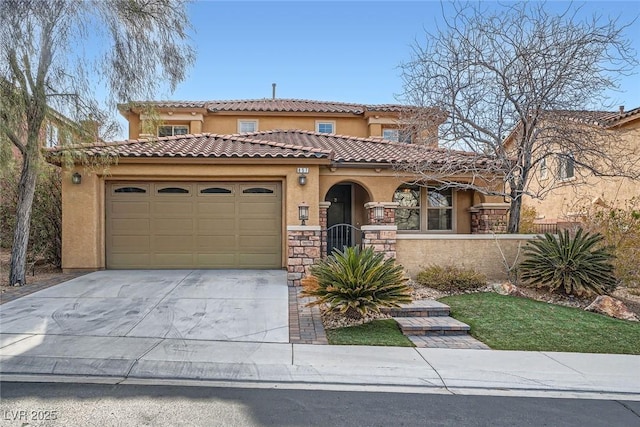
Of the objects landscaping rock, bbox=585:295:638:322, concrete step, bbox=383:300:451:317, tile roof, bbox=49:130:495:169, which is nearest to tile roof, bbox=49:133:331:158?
tile roof, bbox=49:130:495:169

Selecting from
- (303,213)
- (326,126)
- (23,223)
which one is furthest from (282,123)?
(23,223)

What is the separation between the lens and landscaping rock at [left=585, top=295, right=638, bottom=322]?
314 inches

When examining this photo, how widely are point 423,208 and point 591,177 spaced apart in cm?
889

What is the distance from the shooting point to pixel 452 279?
9.84 meters

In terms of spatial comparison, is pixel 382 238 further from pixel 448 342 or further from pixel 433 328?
pixel 448 342

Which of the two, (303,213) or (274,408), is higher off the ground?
(303,213)

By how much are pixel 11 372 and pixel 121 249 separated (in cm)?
695

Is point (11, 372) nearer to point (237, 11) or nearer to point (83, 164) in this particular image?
point (83, 164)

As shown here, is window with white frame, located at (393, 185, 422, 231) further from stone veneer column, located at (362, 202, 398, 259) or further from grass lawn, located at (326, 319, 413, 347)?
grass lawn, located at (326, 319, 413, 347)

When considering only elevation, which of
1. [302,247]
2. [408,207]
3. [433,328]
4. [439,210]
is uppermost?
[408,207]

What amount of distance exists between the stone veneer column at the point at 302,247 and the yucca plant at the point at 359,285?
3.16 m

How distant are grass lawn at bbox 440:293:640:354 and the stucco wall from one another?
1980mm

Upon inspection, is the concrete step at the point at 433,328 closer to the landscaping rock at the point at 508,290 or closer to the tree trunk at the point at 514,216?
the landscaping rock at the point at 508,290

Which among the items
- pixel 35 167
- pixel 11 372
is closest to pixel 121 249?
pixel 35 167
